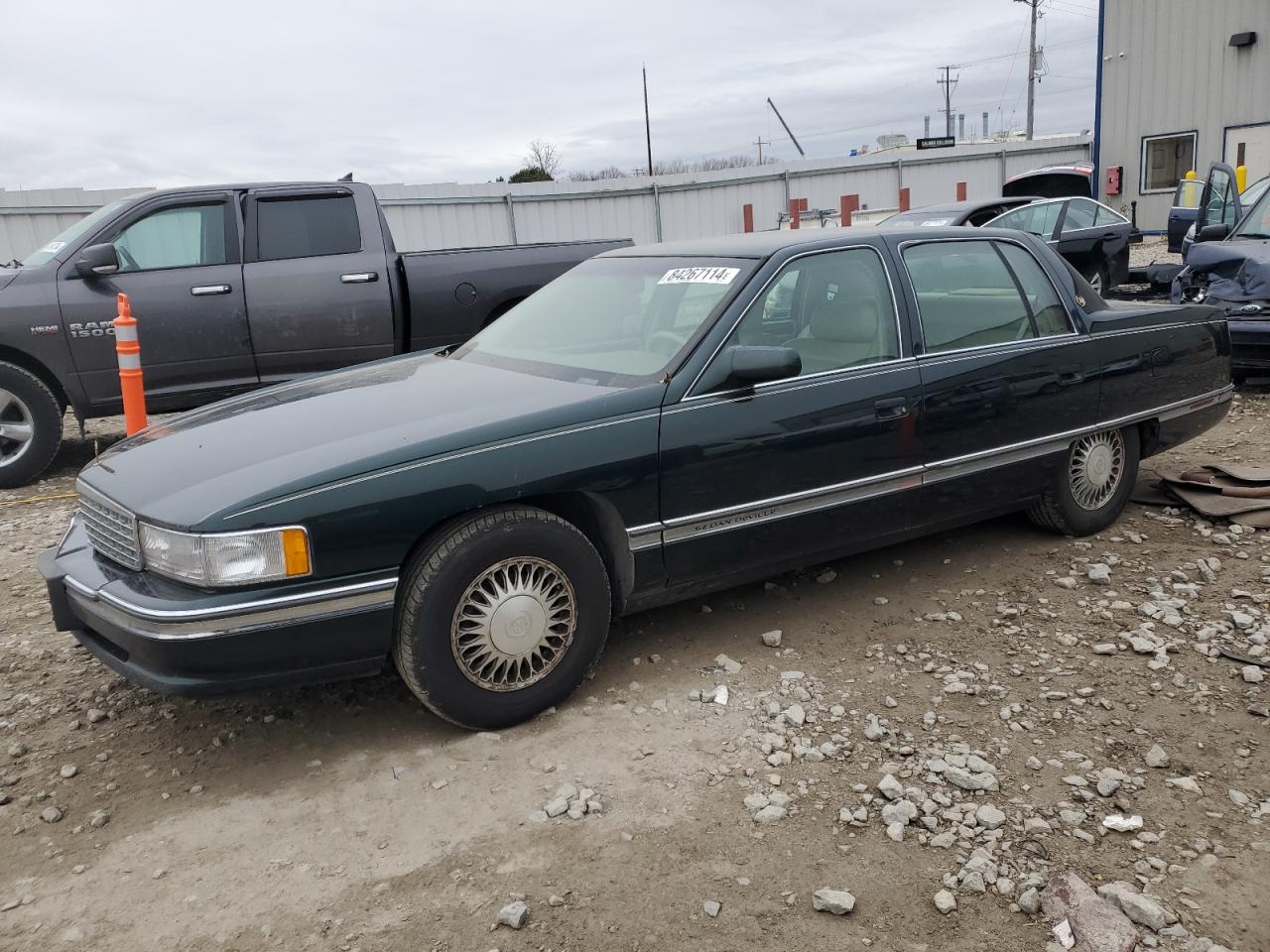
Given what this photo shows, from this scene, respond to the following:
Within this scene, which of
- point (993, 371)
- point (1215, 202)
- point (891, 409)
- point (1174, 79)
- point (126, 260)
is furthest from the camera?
point (1174, 79)

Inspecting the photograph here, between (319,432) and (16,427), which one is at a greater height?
(319,432)

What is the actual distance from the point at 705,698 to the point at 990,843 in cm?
110

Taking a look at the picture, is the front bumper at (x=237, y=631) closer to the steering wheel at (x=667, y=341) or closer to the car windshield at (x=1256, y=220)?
the steering wheel at (x=667, y=341)

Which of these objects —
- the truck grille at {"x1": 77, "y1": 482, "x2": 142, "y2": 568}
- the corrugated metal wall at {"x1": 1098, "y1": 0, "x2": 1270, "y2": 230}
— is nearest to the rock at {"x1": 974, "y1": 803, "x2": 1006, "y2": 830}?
the truck grille at {"x1": 77, "y1": 482, "x2": 142, "y2": 568}

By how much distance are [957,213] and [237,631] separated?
9.47m

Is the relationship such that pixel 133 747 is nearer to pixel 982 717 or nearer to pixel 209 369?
pixel 982 717

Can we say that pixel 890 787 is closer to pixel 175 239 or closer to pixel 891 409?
pixel 891 409

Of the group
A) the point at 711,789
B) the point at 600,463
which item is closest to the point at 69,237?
the point at 600,463

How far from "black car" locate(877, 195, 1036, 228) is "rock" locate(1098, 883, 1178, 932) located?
858cm

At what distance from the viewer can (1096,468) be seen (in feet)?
15.8

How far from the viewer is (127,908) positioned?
257 centimetres

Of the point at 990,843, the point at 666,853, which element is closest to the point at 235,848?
the point at 666,853

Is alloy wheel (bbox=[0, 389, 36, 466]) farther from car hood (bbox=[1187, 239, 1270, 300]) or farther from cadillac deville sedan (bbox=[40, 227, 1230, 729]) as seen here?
car hood (bbox=[1187, 239, 1270, 300])

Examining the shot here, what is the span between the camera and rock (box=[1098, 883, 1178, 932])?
2.35 metres
